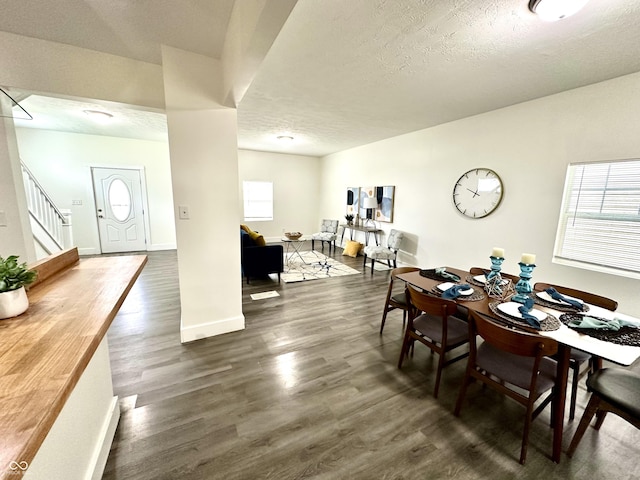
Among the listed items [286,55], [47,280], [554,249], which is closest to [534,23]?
[286,55]

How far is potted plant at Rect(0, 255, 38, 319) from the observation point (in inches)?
38.5

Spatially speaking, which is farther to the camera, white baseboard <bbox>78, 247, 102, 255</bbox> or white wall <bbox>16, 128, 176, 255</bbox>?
white baseboard <bbox>78, 247, 102, 255</bbox>

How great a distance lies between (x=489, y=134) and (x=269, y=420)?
4.33 meters

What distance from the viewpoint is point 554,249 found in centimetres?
313

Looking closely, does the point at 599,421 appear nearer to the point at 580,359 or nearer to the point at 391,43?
the point at 580,359

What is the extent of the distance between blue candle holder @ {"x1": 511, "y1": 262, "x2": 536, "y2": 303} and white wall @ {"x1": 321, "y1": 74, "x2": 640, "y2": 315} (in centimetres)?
160

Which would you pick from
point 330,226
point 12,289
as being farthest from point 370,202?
point 12,289

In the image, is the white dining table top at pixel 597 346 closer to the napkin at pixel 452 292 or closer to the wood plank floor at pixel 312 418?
the napkin at pixel 452 292

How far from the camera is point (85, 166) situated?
5.61 metres

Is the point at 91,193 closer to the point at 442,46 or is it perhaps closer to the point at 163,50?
the point at 163,50

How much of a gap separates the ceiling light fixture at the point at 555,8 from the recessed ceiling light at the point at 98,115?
527 centimetres

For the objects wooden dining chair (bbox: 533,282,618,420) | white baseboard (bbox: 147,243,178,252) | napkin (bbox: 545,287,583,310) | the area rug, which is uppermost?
napkin (bbox: 545,287,583,310)

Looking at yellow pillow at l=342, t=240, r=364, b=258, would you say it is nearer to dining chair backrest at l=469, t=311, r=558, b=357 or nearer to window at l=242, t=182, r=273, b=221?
window at l=242, t=182, r=273, b=221

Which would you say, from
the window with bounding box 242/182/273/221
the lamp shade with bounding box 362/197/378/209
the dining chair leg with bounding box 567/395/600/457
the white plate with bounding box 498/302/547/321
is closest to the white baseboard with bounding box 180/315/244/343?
the white plate with bounding box 498/302/547/321
